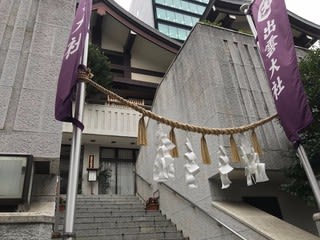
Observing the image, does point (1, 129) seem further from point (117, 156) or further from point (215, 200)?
point (117, 156)

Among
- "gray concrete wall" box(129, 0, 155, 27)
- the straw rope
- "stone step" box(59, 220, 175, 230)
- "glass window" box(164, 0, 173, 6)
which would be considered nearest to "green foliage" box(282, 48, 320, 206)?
the straw rope

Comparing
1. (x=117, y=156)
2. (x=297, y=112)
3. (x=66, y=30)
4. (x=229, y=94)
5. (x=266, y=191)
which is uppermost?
(x=117, y=156)

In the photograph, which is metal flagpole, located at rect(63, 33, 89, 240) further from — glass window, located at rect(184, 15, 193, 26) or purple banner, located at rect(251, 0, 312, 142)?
glass window, located at rect(184, 15, 193, 26)

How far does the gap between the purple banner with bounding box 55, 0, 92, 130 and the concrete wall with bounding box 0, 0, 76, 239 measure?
73 cm

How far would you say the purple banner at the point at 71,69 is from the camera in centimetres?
202

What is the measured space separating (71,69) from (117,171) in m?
9.43

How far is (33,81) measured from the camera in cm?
295

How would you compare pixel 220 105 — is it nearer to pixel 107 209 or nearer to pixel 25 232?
pixel 25 232

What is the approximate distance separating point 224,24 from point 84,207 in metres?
8.67

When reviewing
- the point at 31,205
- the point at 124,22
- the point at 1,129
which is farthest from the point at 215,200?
the point at 124,22

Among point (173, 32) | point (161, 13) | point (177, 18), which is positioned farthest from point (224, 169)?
point (177, 18)

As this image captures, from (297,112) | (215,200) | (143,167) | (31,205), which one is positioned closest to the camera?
(31,205)

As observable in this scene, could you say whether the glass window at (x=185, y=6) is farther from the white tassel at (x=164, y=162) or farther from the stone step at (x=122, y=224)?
the white tassel at (x=164, y=162)

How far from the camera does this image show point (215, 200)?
13.3 ft
